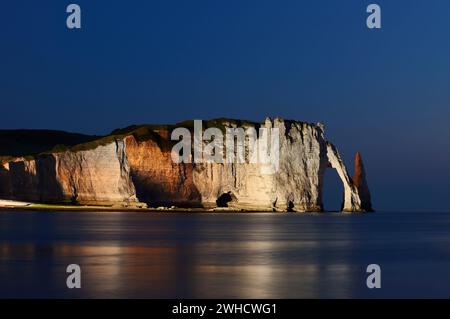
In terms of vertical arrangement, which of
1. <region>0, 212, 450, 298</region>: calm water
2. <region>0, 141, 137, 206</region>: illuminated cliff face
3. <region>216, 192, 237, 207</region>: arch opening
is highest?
<region>0, 141, 137, 206</region>: illuminated cliff face

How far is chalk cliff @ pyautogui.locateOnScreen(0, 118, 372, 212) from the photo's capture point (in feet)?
408

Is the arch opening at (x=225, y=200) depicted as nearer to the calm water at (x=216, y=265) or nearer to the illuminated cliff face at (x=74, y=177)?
the illuminated cliff face at (x=74, y=177)

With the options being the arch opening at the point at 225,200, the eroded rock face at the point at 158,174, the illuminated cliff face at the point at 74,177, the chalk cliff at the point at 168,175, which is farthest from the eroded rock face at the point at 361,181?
the illuminated cliff face at the point at 74,177

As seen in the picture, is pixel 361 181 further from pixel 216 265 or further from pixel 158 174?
pixel 216 265

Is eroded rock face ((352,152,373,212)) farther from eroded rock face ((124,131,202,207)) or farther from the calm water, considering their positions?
the calm water

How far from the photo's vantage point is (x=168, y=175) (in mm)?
130875

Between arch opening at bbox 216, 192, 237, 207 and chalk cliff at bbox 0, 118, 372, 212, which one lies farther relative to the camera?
arch opening at bbox 216, 192, 237, 207

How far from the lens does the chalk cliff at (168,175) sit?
124 m

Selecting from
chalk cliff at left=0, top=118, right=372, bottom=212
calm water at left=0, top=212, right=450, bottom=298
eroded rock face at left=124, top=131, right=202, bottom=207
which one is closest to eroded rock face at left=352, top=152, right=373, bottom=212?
chalk cliff at left=0, top=118, right=372, bottom=212

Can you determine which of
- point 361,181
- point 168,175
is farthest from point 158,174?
point 361,181

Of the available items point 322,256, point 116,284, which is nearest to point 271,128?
point 322,256

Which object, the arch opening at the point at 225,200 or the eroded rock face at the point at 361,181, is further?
the arch opening at the point at 225,200
